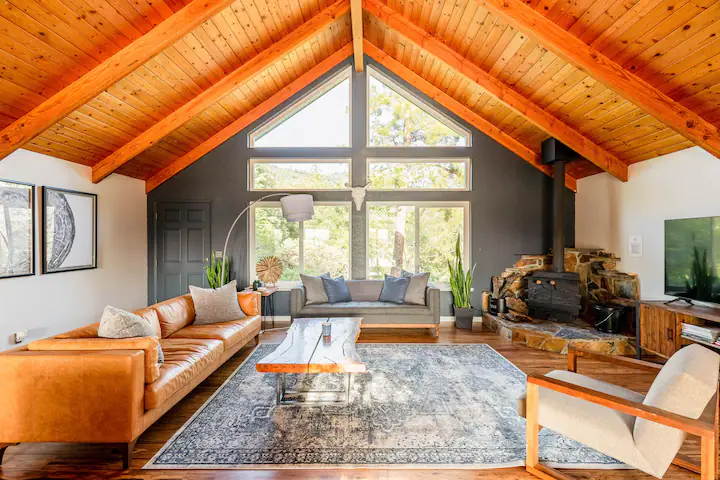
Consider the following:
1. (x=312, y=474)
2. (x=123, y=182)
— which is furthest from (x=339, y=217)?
(x=312, y=474)

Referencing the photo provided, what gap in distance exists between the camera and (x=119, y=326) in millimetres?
2475

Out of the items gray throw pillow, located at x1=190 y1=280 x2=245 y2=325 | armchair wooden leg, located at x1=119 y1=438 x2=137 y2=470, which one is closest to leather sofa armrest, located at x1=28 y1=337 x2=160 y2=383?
armchair wooden leg, located at x1=119 y1=438 x2=137 y2=470

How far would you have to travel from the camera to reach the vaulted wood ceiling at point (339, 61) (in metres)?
2.98

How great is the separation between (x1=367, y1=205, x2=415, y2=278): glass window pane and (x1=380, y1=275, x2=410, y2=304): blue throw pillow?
625 millimetres

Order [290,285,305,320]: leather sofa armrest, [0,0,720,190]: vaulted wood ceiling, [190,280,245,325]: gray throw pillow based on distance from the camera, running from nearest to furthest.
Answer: [0,0,720,190]: vaulted wood ceiling < [190,280,245,325]: gray throw pillow < [290,285,305,320]: leather sofa armrest

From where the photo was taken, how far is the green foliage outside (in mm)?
6012

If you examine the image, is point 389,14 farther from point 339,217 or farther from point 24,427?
point 24,427

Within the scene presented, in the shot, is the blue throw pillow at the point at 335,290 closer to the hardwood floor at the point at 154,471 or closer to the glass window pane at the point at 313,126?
the glass window pane at the point at 313,126

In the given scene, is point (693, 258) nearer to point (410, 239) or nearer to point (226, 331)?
point (410, 239)

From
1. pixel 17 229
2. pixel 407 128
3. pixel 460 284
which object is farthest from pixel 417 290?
pixel 17 229

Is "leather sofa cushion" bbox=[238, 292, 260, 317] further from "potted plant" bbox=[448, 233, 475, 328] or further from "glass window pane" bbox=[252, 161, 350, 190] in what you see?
"potted plant" bbox=[448, 233, 475, 328]

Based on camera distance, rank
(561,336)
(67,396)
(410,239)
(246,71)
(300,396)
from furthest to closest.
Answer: (410,239) < (246,71) < (561,336) < (300,396) < (67,396)

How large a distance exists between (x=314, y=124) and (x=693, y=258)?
17.7 feet

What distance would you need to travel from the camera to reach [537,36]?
334 centimetres
